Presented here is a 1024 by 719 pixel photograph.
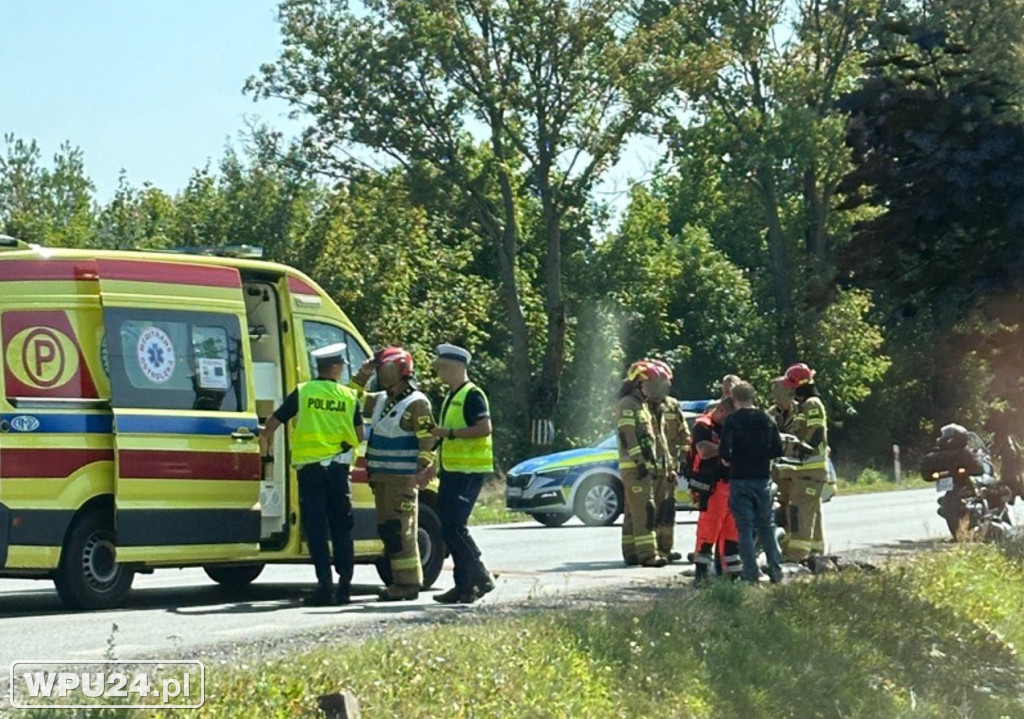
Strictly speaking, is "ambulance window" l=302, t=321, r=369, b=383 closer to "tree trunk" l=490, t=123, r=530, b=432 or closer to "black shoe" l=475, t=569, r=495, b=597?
"black shoe" l=475, t=569, r=495, b=597

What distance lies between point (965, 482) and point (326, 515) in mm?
9441

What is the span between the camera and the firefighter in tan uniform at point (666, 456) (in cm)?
1791

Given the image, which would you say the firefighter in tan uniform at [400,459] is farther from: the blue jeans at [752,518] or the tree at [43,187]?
the tree at [43,187]

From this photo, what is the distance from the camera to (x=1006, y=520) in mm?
21047

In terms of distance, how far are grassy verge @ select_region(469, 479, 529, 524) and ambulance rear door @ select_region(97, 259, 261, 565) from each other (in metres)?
12.2

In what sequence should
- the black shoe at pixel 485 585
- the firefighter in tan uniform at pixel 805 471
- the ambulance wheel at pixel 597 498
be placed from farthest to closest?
the ambulance wheel at pixel 597 498 → the firefighter in tan uniform at pixel 805 471 → the black shoe at pixel 485 585

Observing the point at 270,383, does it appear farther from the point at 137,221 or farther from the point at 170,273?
the point at 137,221

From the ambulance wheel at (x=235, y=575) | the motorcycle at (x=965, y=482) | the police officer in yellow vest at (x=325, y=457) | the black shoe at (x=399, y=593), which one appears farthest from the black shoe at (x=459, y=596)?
the motorcycle at (x=965, y=482)

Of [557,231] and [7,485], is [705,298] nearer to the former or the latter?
[557,231]

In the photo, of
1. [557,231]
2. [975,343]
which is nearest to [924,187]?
[975,343]

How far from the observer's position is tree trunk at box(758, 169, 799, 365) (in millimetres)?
56844

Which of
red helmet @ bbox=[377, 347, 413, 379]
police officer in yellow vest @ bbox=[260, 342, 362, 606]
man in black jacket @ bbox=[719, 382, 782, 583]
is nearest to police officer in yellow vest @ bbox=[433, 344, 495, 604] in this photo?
red helmet @ bbox=[377, 347, 413, 379]

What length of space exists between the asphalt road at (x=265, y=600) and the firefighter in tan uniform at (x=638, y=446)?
51 centimetres

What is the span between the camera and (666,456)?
1798 centimetres
